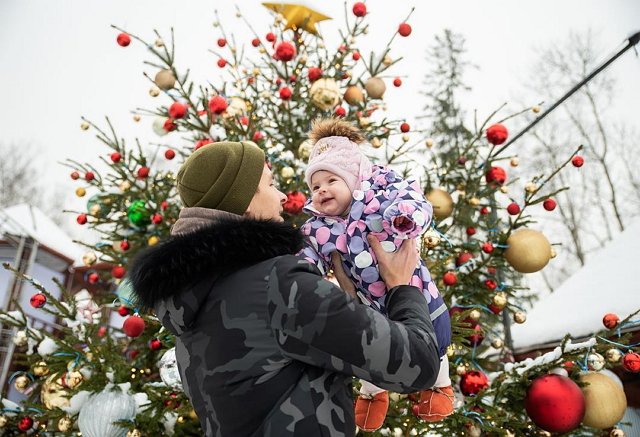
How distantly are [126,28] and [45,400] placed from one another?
3545 mm

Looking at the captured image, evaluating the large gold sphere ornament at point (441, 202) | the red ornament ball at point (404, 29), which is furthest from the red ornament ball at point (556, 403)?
the red ornament ball at point (404, 29)

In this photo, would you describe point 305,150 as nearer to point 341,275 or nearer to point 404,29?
point 404,29

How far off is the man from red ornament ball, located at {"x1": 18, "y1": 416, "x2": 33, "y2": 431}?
3040mm

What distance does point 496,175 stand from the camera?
3863mm

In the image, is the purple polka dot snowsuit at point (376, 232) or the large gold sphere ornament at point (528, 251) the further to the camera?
the large gold sphere ornament at point (528, 251)

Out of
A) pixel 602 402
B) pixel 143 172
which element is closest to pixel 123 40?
pixel 143 172

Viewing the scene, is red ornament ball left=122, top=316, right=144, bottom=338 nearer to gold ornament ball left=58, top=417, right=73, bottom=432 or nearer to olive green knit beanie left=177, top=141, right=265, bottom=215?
gold ornament ball left=58, top=417, right=73, bottom=432

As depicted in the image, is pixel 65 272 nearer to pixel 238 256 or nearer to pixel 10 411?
pixel 10 411

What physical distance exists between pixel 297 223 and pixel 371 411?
1251 millimetres

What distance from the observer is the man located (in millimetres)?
1115

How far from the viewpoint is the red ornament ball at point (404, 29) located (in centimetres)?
422

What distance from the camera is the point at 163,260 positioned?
1311 mm

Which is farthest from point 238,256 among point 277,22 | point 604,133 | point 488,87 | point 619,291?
point 488,87

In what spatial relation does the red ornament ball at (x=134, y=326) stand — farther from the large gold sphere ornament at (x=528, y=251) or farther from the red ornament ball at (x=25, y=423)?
the large gold sphere ornament at (x=528, y=251)
